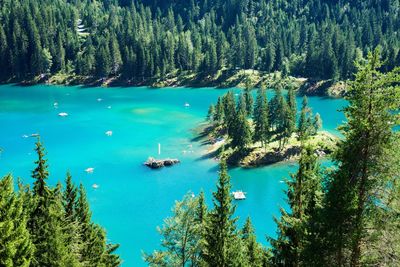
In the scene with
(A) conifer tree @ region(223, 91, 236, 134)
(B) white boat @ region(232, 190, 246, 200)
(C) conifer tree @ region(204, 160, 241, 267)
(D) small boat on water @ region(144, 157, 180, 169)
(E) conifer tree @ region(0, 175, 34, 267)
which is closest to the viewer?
(E) conifer tree @ region(0, 175, 34, 267)

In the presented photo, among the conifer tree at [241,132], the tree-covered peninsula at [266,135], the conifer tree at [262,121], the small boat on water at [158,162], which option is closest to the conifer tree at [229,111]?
the tree-covered peninsula at [266,135]

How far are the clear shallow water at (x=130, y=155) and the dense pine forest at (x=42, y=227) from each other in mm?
29665

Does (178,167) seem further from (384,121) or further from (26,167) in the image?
(384,121)

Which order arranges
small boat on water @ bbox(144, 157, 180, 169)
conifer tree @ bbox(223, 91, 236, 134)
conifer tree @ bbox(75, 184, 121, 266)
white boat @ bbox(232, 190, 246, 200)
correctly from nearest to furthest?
conifer tree @ bbox(75, 184, 121, 266)
white boat @ bbox(232, 190, 246, 200)
small boat on water @ bbox(144, 157, 180, 169)
conifer tree @ bbox(223, 91, 236, 134)

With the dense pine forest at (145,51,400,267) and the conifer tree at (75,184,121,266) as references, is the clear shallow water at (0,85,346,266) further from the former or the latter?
the dense pine forest at (145,51,400,267)

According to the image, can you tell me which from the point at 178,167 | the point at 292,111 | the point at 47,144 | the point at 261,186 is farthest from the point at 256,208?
the point at 47,144

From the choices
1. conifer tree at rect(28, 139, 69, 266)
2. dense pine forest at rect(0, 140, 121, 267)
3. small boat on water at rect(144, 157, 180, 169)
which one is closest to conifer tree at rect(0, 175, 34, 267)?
dense pine forest at rect(0, 140, 121, 267)

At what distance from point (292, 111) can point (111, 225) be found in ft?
198

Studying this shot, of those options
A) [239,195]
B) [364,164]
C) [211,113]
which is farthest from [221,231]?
[211,113]

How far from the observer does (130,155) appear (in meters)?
117

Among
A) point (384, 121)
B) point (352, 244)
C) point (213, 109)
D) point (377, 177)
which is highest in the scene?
point (384, 121)

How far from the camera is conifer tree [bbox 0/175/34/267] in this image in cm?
2512

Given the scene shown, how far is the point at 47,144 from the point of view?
126 m

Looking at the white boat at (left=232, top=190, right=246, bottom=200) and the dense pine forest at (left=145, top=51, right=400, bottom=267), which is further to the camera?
the white boat at (left=232, top=190, right=246, bottom=200)
